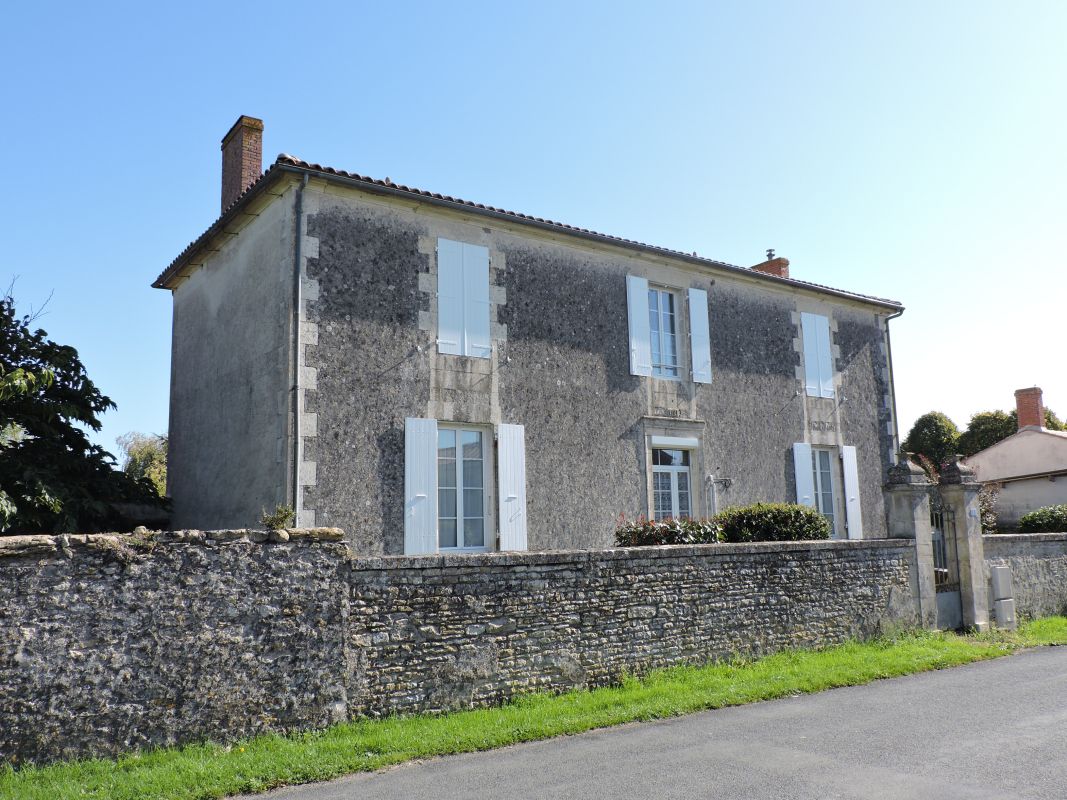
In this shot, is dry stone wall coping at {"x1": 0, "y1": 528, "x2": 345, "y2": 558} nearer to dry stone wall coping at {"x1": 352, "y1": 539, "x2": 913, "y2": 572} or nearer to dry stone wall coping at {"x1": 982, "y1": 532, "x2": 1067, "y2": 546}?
dry stone wall coping at {"x1": 352, "y1": 539, "x2": 913, "y2": 572}

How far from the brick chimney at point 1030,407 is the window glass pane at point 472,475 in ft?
69.1

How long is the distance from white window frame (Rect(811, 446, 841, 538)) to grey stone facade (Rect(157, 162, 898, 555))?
93 millimetres

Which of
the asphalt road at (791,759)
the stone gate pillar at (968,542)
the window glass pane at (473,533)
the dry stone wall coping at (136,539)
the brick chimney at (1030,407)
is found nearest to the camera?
the asphalt road at (791,759)

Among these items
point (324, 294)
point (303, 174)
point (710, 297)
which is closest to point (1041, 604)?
point (710, 297)

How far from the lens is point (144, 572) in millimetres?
5602

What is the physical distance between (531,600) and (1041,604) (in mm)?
9134

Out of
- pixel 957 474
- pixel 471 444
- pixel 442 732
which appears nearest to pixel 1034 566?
pixel 957 474

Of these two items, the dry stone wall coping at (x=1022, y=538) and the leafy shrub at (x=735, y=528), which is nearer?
the leafy shrub at (x=735, y=528)

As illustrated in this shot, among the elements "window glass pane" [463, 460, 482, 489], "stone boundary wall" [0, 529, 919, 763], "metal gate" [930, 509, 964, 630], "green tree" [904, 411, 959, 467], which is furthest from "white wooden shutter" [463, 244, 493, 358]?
"green tree" [904, 411, 959, 467]

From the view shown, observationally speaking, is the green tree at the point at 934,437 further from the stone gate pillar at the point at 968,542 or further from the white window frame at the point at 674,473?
the white window frame at the point at 674,473

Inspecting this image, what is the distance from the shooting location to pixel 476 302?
10430 millimetres

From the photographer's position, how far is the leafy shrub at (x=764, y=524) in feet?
32.0

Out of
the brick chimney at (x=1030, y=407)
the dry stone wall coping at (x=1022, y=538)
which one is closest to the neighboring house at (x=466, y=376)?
the dry stone wall coping at (x=1022, y=538)

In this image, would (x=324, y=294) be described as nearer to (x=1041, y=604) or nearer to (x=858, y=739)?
(x=858, y=739)
